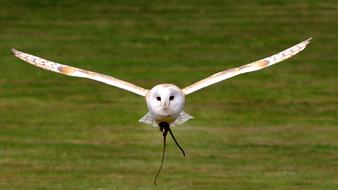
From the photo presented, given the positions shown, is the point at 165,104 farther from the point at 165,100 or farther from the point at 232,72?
the point at 232,72

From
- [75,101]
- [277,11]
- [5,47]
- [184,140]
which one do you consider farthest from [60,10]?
[184,140]

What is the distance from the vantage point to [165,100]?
8.31 meters

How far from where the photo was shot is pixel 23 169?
1661cm

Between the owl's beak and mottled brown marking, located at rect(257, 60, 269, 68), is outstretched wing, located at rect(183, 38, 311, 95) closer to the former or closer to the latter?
mottled brown marking, located at rect(257, 60, 269, 68)

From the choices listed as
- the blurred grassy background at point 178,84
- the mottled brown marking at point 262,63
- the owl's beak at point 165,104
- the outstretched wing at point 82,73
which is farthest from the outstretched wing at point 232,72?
the blurred grassy background at point 178,84

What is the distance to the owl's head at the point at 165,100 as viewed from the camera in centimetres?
830

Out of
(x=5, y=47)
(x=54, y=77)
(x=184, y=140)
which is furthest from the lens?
(x=5, y=47)

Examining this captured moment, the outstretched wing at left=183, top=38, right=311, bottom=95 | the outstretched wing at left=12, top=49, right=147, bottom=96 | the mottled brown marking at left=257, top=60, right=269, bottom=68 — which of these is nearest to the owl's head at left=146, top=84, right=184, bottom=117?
the outstretched wing at left=183, top=38, right=311, bottom=95

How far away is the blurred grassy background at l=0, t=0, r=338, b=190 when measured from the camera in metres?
16.4

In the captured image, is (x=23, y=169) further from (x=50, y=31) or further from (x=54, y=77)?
(x=50, y=31)

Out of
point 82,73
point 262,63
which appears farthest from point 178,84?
point 82,73

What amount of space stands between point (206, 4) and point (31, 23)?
12.7 ft

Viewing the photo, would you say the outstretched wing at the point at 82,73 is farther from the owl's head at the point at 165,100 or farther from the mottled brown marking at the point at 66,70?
the owl's head at the point at 165,100

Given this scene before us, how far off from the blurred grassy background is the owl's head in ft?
22.7
